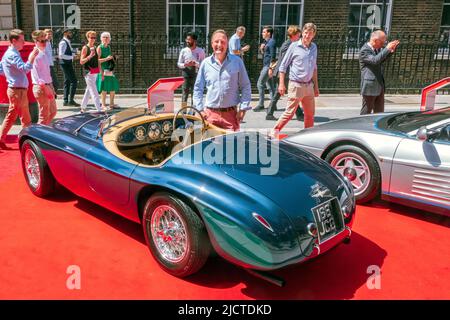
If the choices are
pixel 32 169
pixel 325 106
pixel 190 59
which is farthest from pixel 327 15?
pixel 32 169

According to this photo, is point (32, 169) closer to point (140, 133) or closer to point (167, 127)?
point (140, 133)

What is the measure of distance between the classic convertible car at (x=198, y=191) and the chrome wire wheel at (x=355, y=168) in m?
1.13

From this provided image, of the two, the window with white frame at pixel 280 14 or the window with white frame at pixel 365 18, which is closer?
the window with white frame at pixel 280 14

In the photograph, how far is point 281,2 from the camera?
46.9ft

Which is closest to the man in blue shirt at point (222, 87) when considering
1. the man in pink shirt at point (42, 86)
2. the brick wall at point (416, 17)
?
the man in pink shirt at point (42, 86)

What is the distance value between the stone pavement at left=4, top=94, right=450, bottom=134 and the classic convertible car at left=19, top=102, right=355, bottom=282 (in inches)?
177

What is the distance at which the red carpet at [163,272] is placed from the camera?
11.3 feet

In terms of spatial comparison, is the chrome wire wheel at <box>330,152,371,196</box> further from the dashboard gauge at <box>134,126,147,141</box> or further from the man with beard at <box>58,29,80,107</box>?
Answer: the man with beard at <box>58,29,80,107</box>

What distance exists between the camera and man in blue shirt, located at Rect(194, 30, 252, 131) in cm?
529

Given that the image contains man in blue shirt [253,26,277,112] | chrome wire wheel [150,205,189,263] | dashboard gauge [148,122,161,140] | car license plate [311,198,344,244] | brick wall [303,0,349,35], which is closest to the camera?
car license plate [311,198,344,244]

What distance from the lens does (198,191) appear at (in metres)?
3.34

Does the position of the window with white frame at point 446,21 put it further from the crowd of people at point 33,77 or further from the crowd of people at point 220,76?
the crowd of people at point 33,77

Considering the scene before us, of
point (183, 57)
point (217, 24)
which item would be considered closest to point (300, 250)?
point (183, 57)

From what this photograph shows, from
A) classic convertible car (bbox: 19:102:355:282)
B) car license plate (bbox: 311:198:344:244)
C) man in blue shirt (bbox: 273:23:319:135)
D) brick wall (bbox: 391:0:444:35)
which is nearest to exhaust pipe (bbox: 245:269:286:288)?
classic convertible car (bbox: 19:102:355:282)
